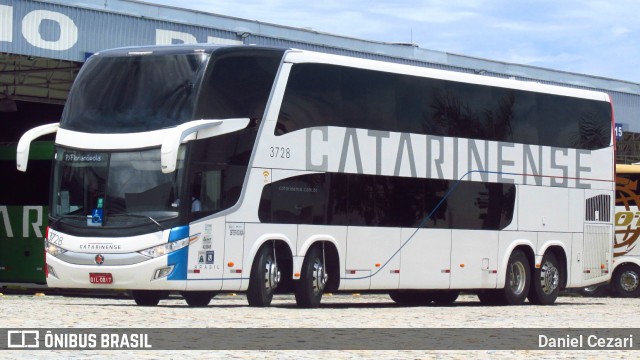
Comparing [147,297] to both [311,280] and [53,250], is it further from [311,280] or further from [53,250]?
[311,280]

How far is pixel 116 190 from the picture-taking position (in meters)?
19.8

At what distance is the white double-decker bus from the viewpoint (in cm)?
1970

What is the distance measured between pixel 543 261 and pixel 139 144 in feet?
32.4

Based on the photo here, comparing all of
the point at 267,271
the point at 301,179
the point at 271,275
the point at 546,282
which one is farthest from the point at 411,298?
the point at 267,271

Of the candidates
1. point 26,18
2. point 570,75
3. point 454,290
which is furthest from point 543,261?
point 570,75

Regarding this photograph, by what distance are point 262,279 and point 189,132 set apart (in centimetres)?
270

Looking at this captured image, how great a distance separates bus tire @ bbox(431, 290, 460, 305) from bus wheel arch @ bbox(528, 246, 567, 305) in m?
1.46

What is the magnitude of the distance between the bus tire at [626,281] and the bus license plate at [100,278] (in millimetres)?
18600

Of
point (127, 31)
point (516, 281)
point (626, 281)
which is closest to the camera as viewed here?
point (516, 281)

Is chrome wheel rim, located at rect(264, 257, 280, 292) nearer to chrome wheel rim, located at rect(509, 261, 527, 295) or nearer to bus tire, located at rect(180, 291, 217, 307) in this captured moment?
bus tire, located at rect(180, 291, 217, 307)

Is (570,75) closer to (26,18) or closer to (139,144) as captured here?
(26,18)

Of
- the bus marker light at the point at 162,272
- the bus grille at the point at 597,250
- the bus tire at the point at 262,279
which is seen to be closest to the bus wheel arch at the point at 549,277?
the bus grille at the point at 597,250

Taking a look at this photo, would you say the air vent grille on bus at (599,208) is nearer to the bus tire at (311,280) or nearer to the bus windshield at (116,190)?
the bus tire at (311,280)

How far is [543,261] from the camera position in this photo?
26.5 metres
